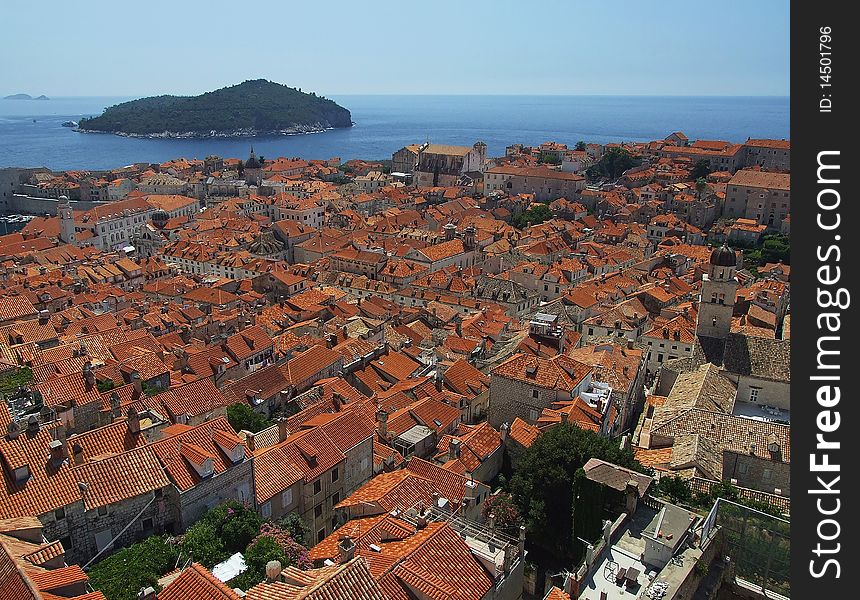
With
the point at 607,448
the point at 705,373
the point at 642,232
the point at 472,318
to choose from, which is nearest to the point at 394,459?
the point at 607,448

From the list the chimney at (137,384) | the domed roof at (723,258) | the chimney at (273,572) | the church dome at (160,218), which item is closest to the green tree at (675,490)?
the chimney at (273,572)

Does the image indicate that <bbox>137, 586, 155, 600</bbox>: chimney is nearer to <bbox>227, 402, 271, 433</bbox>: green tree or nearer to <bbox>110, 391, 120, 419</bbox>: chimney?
<bbox>110, 391, 120, 419</bbox>: chimney

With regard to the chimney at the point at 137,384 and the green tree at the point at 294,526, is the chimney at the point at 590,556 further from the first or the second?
the chimney at the point at 137,384

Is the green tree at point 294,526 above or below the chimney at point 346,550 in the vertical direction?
below

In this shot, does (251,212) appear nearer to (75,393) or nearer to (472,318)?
(472,318)
